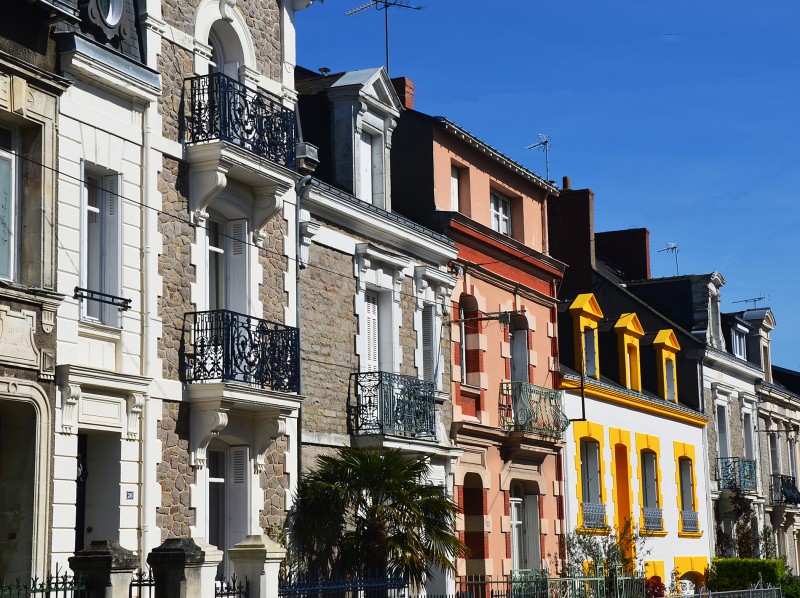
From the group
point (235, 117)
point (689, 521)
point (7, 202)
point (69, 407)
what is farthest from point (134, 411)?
point (689, 521)

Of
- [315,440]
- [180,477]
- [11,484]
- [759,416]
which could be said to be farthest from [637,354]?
[11,484]

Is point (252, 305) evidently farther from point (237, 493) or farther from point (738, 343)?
point (738, 343)

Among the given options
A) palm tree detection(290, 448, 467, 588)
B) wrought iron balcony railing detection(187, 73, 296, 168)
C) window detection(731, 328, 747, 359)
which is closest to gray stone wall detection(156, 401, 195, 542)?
palm tree detection(290, 448, 467, 588)

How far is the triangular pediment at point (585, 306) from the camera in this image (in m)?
34.5

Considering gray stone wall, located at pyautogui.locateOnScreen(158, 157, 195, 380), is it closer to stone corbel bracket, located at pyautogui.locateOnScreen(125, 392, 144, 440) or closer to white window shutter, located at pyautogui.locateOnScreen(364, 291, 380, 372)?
stone corbel bracket, located at pyautogui.locateOnScreen(125, 392, 144, 440)

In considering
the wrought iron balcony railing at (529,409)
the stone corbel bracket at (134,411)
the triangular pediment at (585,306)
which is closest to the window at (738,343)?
the triangular pediment at (585,306)

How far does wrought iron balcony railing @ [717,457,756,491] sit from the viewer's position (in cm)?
4169

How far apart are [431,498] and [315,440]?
6.95ft

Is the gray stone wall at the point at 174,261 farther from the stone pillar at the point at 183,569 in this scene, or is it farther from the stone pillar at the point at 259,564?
the stone pillar at the point at 183,569

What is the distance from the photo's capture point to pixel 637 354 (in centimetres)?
3844

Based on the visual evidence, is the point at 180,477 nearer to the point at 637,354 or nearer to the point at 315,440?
→ the point at 315,440

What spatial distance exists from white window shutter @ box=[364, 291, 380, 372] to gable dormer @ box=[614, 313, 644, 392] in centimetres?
1444

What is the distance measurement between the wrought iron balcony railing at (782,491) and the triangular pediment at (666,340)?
913 centimetres

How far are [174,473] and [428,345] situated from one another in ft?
28.9
